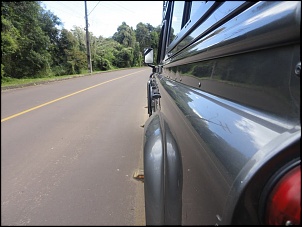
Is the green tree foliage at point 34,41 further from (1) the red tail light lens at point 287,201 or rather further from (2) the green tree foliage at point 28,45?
(1) the red tail light lens at point 287,201

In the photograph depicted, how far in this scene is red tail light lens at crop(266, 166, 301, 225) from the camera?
0.61m

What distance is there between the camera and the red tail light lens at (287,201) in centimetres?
61

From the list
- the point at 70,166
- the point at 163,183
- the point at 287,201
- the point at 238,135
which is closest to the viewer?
the point at 287,201

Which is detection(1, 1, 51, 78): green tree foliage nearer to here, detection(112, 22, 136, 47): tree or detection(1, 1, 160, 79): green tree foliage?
detection(1, 1, 160, 79): green tree foliage

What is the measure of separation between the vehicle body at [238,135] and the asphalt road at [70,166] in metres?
0.21

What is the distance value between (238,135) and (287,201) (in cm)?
26

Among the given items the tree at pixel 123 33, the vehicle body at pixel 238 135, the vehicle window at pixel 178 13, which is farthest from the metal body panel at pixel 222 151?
the vehicle window at pixel 178 13

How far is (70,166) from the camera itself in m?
3.57

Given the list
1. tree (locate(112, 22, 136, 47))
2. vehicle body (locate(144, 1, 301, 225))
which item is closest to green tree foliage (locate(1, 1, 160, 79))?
tree (locate(112, 22, 136, 47))

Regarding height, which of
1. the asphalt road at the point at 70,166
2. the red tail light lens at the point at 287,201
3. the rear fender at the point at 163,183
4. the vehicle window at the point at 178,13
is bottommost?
the asphalt road at the point at 70,166

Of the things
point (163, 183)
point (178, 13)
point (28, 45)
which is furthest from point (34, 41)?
point (178, 13)

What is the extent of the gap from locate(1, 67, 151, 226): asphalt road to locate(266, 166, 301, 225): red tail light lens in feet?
1.50

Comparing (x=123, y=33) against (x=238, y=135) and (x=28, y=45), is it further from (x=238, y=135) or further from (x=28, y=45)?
(x=238, y=135)

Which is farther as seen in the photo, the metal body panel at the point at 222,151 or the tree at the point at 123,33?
the tree at the point at 123,33
